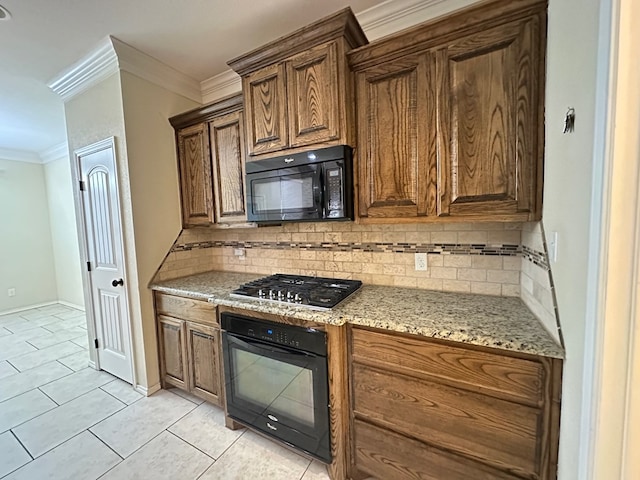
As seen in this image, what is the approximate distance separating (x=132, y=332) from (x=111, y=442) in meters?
0.82

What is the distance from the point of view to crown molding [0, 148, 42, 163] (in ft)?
14.8

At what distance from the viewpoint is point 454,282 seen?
173 cm

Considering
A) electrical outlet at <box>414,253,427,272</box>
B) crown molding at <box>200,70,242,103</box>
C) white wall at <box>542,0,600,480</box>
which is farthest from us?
crown molding at <box>200,70,242,103</box>

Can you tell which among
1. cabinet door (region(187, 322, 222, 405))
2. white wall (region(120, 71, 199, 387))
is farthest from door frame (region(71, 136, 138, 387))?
cabinet door (region(187, 322, 222, 405))

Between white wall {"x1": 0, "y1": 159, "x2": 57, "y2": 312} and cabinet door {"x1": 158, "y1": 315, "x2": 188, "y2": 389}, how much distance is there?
4558 millimetres

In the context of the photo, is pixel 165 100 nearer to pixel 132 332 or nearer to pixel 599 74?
pixel 132 332

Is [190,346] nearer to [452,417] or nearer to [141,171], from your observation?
[141,171]

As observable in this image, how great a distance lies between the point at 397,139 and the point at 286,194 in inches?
30.9

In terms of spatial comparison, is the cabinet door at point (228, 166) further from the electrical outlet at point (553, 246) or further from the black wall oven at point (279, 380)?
the electrical outlet at point (553, 246)

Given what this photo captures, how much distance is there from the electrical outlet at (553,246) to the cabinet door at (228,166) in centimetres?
Answer: 195

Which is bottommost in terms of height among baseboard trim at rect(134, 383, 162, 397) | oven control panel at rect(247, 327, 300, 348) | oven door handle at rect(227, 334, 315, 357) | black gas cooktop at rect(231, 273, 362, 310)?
baseboard trim at rect(134, 383, 162, 397)

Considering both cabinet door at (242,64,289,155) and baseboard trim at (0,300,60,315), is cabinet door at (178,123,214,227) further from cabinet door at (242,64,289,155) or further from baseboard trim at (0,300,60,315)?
baseboard trim at (0,300,60,315)

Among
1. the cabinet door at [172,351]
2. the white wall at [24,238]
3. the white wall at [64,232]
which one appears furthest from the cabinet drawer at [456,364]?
the white wall at [24,238]

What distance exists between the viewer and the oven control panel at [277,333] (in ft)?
4.82
